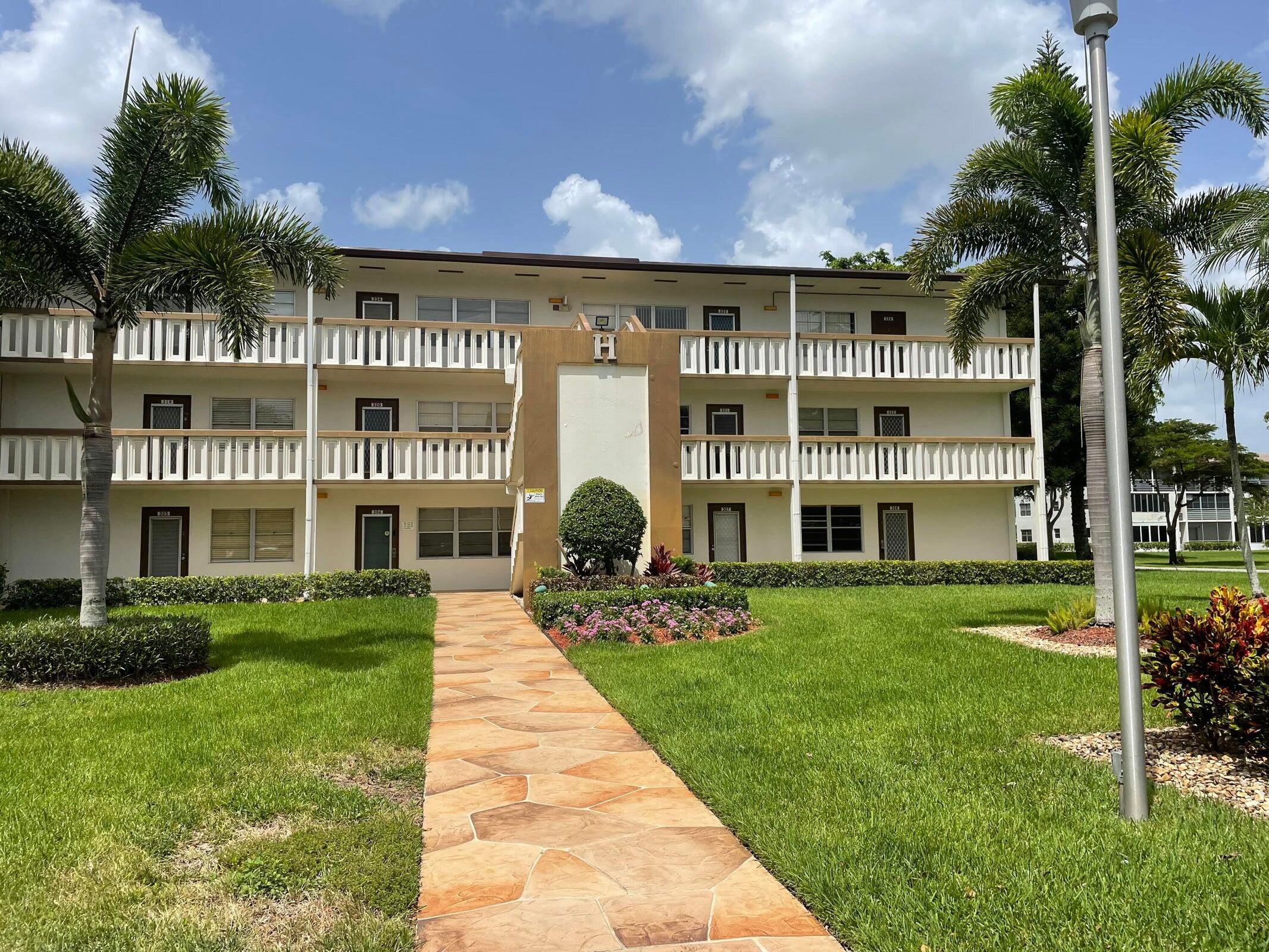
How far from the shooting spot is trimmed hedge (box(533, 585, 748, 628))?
12.4 meters

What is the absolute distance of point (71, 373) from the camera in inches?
Answer: 799

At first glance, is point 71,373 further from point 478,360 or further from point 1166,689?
point 1166,689

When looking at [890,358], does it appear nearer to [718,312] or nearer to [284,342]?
[718,312]

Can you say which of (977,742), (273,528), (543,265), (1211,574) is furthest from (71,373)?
(1211,574)

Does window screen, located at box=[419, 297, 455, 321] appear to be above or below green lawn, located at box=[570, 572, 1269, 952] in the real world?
above

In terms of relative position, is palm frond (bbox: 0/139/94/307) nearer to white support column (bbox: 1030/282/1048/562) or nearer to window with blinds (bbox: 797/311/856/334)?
window with blinds (bbox: 797/311/856/334)

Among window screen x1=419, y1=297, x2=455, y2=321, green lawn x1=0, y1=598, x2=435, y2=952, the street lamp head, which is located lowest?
green lawn x1=0, y1=598, x2=435, y2=952

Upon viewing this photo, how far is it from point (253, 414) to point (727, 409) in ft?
40.8

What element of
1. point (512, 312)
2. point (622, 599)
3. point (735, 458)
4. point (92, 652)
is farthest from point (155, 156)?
point (735, 458)

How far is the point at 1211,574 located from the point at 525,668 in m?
23.8

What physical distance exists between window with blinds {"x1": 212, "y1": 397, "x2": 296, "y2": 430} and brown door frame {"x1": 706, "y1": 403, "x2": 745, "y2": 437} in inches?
429

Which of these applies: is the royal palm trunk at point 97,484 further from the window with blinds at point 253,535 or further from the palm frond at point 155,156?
the window with blinds at point 253,535

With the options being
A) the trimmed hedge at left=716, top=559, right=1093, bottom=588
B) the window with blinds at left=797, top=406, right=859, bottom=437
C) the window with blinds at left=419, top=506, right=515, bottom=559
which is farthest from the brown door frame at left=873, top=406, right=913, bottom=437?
the window with blinds at left=419, top=506, right=515, bottom=559

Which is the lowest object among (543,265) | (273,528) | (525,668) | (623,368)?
(525,668)
